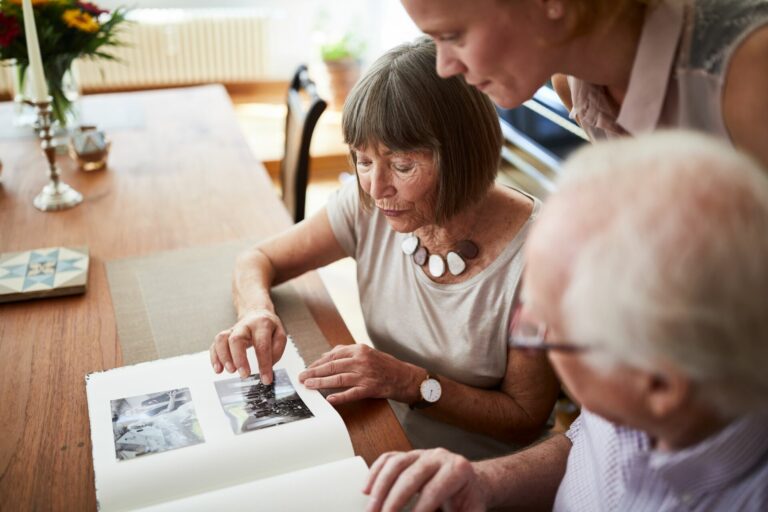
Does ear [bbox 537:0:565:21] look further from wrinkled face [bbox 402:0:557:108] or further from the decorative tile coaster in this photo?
the decorative tile coaster

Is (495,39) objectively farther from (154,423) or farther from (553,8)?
(154,423)

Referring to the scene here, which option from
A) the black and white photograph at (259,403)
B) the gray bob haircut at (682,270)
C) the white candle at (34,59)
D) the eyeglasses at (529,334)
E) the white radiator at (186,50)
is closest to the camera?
the gray bob haircut at (682,270)

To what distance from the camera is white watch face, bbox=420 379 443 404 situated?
1.24 meters

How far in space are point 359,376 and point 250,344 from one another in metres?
0.20

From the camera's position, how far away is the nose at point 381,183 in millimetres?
1320

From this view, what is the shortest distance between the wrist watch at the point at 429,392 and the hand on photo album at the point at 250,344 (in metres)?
0.24

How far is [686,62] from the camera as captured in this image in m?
0.88

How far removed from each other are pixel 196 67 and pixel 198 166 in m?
3.52

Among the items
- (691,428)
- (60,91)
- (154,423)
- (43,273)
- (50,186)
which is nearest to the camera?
(691,428)

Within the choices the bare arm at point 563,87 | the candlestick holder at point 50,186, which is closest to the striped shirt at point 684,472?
the bare arm at point 563,87

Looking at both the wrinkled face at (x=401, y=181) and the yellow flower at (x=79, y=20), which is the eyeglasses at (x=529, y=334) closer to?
the wrinkled face at (x=401, y=181)

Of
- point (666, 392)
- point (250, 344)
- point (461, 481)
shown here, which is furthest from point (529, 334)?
point (250, 344)

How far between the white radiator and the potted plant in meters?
0.54

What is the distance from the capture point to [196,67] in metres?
5.38
